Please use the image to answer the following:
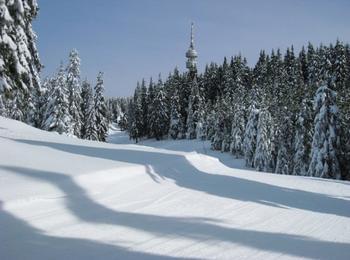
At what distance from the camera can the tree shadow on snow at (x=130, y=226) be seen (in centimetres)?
595

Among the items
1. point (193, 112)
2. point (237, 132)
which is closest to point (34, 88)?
point (237, 132)

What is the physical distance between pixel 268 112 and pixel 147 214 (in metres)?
50.3

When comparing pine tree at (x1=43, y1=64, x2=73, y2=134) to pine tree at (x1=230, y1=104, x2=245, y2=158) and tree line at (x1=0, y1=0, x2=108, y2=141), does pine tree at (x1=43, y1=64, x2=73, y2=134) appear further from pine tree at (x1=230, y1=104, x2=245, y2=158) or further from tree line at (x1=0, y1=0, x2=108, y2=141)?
pine tree at (x1=230, y1=104, x2=245, y2=158)

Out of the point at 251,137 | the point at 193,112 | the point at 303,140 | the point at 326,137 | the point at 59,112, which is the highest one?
the point at 193,112

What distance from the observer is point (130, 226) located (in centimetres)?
731

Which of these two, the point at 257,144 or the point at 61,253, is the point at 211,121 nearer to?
the point at 257,144

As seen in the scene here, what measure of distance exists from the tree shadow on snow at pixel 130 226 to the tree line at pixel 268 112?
30272 millimetres

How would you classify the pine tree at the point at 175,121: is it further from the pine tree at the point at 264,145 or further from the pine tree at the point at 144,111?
the pine tree at the point at 264,145

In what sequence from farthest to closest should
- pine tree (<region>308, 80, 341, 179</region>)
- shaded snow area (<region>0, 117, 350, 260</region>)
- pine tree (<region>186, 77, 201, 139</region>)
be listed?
pine tree (<region>186, 77, 201, 139</region>), pine tree (<region>308, 80, 341, 179</region>), shaded snow area (<region>0, 117, 350, 260</region>)

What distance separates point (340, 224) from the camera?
884cm

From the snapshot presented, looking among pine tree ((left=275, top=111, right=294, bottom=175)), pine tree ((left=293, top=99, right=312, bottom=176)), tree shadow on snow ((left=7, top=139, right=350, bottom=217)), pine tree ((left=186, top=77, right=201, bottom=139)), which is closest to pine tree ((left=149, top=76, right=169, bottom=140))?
pine tree ((left=186, top=77, right=201, bottom=139))

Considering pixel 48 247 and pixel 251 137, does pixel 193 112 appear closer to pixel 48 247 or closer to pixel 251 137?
pixel 251 137

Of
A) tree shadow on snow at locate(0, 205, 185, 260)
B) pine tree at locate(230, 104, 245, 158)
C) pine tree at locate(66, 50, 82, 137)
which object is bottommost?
tree shadow on snow at locate(0, 205, 185, 260)

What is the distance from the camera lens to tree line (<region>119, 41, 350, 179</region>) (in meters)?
36.7
